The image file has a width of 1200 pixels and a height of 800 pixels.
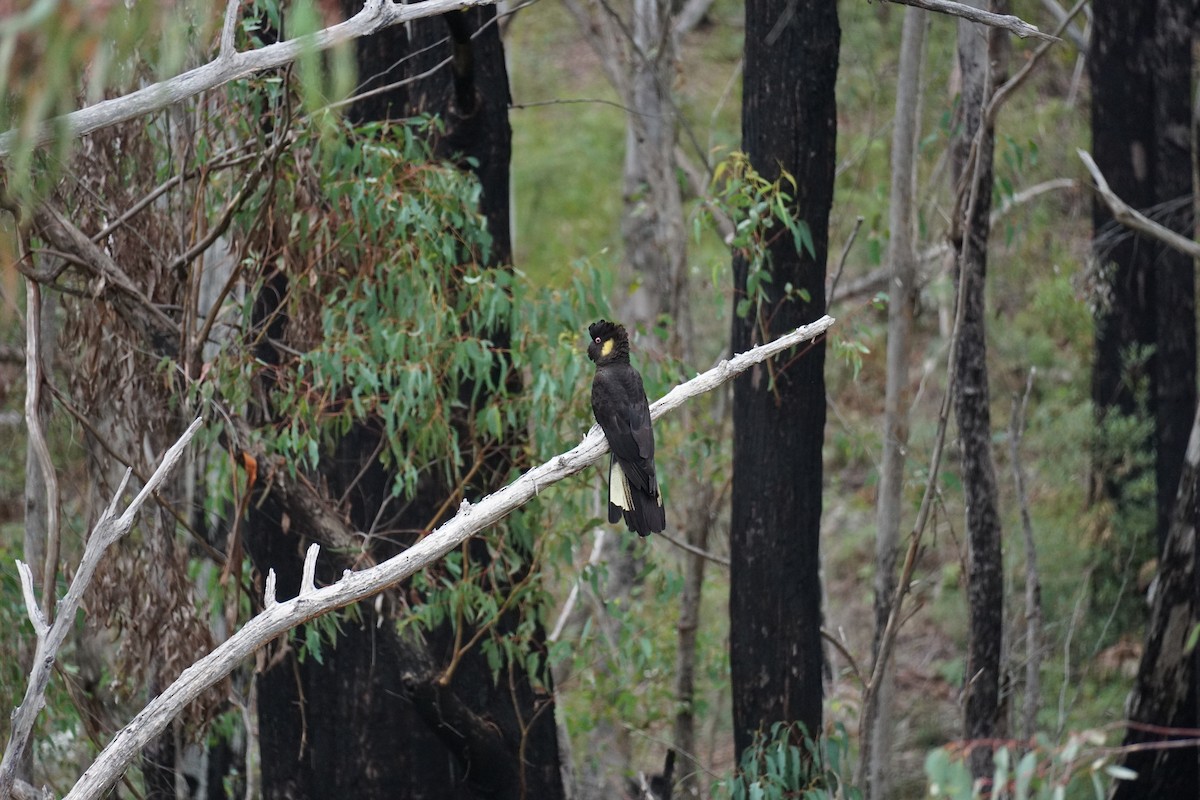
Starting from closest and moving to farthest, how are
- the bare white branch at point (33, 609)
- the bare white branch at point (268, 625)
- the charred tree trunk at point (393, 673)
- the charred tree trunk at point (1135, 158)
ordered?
the bare white branch at point (268, 625) → the bare white branch at point (33, 609) → the charred tree trunk at point (393, 673) → the charred tree trunk at point (1135, 158)

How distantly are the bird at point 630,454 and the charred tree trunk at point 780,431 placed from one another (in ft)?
2.54

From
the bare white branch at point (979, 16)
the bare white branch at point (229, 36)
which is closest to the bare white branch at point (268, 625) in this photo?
the bare white branch at point (229, 36)

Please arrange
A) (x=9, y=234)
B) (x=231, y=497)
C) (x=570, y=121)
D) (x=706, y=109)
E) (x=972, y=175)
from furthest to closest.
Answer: (x=570, y=121)
(x=706, y=109)
(x=972, y=175)
(x=231, y=497)
(x=9, y=234)

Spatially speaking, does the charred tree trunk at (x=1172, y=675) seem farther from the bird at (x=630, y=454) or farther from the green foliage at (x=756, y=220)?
the bird at (x=630, y=454)

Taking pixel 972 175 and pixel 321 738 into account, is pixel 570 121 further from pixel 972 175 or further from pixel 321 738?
pixel 321 738

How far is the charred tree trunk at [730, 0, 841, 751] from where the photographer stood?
17.2 feet

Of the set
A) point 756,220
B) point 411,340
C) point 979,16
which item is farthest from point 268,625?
point 979,16

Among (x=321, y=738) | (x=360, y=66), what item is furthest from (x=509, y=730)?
(x=360, y=66)

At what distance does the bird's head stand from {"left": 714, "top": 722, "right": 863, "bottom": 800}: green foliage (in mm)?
1636

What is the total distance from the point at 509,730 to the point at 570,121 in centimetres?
1060

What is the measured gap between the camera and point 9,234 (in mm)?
4434

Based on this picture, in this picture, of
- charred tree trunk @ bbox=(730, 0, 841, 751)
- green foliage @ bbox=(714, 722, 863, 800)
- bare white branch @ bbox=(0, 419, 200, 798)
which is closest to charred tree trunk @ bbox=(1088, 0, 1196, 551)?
charred tree trunk @ bbox=(730, 0, 841, 751)

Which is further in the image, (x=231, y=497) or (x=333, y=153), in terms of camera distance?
(x=231, y=497)

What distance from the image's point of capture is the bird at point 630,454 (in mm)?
4523
